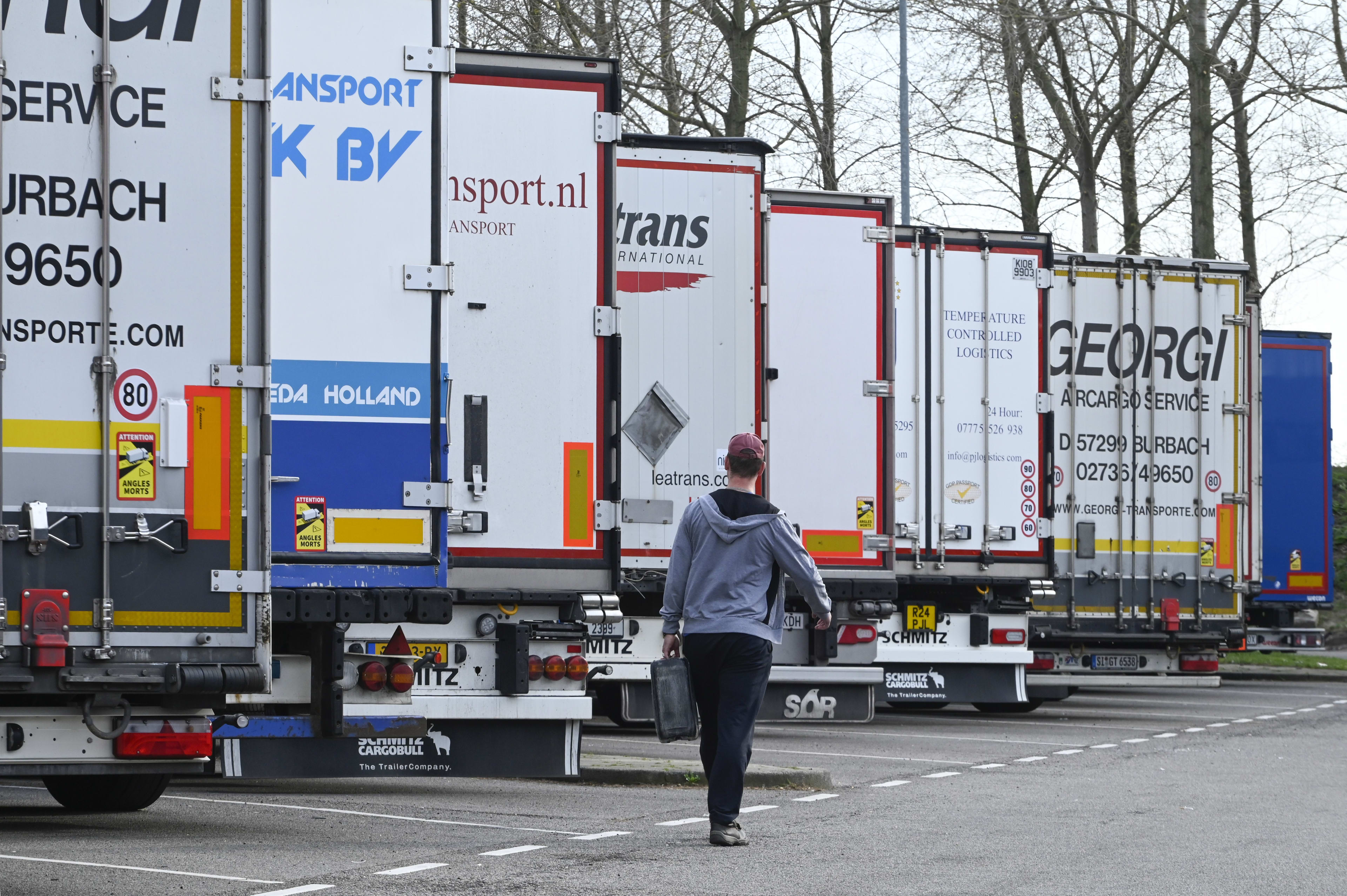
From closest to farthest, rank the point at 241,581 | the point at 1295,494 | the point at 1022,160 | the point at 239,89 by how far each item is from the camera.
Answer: the point at 241,581 → the point at 239,89 → the point at 1295,494 → the point at 1022,160

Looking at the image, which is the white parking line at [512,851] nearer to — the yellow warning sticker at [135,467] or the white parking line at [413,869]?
the white parking line at [413,869]

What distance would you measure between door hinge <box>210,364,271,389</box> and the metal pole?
18.9m

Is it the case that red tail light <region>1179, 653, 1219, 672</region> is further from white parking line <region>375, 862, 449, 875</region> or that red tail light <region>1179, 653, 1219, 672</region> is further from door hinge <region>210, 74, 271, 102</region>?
door hinge <region>210, 74, 271, 102</region>

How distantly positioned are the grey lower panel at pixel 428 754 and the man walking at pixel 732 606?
3.82ft

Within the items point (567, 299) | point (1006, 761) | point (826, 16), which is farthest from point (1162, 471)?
point (826, 16)

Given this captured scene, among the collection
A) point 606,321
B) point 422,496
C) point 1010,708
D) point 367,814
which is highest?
point 606,321

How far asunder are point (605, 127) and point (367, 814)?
12.4 ft

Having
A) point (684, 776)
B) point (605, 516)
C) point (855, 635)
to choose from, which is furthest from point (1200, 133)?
point (605, 516)

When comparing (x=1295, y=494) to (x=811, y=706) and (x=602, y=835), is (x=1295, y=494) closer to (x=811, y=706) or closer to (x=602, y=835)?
(x=811, y=706)

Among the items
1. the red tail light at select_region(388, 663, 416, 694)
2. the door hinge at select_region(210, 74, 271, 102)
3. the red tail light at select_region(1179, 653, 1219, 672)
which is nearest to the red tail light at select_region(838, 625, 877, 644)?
the red tail light at select_region(388, 663, 416, 694)

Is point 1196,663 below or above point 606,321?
below

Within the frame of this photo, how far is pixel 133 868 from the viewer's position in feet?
24.5

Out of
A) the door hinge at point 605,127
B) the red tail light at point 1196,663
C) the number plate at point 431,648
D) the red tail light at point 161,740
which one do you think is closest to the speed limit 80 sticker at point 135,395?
the red tail light at point 161,740

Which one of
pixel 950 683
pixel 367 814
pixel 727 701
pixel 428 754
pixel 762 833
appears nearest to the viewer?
pixel 727 701
